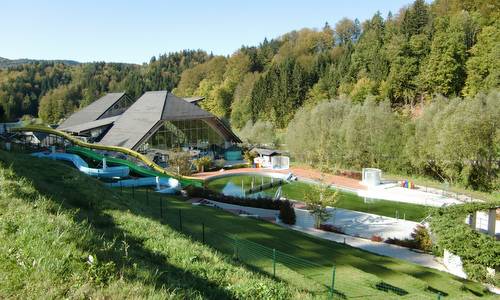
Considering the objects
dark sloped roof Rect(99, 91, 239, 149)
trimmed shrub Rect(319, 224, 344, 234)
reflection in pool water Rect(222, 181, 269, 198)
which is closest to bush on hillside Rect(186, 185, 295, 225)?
trimmed shrub Rect(319, 224, 344, 234)

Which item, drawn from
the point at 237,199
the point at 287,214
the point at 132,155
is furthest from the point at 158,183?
the point at 287,214

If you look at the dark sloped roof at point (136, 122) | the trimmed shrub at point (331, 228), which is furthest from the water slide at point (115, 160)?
the trimmed shrub at point (331, 228)

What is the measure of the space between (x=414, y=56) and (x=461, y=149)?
2553 centimetres

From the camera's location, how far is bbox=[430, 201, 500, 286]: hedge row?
11656mm

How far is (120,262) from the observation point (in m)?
4.13

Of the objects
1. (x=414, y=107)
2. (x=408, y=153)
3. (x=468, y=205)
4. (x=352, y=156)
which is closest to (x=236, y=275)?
(x=468, y=205)

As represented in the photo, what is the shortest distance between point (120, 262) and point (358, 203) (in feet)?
60.4

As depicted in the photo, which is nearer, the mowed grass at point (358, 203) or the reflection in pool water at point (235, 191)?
the mowed grass at point (358, 203)

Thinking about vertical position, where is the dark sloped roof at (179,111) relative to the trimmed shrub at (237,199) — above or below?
above

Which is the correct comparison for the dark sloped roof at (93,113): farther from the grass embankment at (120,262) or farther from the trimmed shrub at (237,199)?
the grass embankment at (120,262)

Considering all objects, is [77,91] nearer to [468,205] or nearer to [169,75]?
[169,75]

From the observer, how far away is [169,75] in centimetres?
9638

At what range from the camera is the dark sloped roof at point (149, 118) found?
31016 mm

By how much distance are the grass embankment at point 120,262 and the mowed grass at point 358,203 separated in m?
7.50
